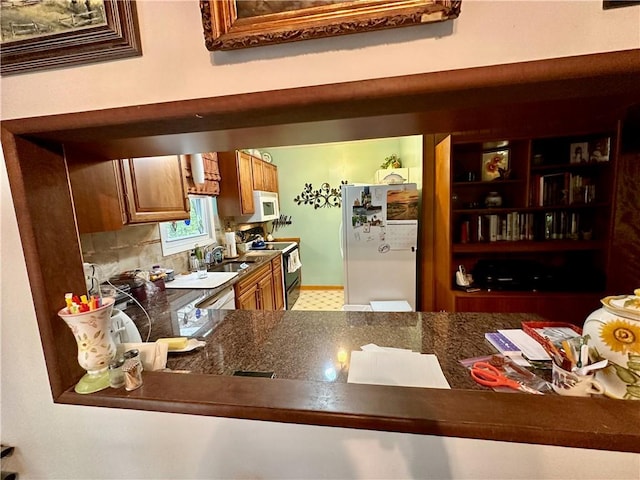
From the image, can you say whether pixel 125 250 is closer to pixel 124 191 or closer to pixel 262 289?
pixel 124 191

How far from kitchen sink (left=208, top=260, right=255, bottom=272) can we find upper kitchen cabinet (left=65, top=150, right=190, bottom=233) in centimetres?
Result: 84

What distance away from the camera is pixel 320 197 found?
4.78 meters

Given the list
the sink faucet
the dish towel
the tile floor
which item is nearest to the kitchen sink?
the sink faucet

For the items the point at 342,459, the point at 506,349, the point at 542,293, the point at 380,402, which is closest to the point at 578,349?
the point at 506,349

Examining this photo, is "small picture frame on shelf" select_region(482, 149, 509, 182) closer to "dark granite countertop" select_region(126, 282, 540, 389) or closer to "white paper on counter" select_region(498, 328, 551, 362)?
"dark granite countertop" select_region(126, 282, 540, 389)

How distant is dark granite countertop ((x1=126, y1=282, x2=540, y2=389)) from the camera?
1.00m

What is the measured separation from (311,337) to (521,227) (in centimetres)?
227

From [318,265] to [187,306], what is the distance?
338 cm

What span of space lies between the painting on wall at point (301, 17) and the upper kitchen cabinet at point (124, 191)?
75cm

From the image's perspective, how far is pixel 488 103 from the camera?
548 millimetres

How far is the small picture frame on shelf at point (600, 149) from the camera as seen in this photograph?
2117mm

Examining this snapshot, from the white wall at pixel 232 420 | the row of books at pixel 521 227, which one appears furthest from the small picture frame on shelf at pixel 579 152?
the white wall at pixel 232 420

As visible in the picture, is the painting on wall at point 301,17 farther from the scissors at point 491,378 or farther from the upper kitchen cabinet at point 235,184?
the upper kitchen cabinet at point 235,184

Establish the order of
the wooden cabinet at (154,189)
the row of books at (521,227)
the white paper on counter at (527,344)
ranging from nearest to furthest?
the white paper on counter at (527,344)
the wooden cabinet at (154,189)
the row of books at (521,227)
